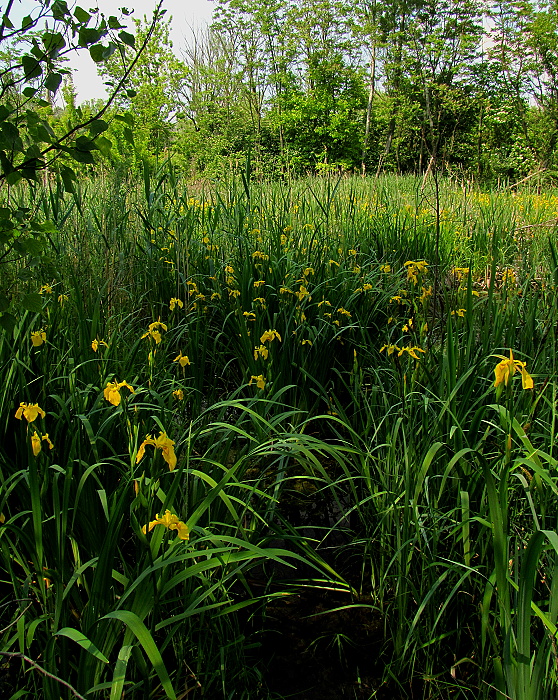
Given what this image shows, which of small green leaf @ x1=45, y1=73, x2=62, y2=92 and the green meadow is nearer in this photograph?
the green meadow

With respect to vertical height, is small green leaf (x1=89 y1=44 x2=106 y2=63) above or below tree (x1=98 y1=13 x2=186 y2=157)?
below

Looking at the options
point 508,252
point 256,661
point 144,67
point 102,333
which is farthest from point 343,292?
point 144,67

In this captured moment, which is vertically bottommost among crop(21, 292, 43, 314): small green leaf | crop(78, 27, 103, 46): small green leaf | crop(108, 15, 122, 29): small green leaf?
crop(21, 292, 43, 314): small green leaf

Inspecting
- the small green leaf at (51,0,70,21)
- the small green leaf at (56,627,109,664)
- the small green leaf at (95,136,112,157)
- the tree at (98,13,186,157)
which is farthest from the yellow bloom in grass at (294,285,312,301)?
the tree at (98,13,186,157)

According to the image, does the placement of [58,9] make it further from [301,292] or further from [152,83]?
[152,83]

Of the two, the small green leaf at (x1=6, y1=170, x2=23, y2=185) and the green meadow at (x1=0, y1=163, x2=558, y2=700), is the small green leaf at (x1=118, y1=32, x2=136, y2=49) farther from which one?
the green meadow at (x1=0, y1=163, x2=558, y2=700)

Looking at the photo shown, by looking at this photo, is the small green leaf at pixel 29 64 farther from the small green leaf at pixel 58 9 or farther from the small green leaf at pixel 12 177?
the small green leaf at pixel 12 177

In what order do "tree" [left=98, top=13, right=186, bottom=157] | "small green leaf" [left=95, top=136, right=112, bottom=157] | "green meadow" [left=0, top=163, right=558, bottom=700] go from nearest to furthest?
"green meadow" [left=0, top=163, right=558, bottom=700], "small green leaf" [left=95, top=136, right=112, bottom=157], "tree" [left=98, top=13, right=186, bottom=157]

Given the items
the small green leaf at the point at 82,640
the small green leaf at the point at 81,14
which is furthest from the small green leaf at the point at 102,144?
the small green leaf at the point at 82,640

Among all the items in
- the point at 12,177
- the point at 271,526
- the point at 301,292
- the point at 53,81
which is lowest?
the point at 271,526

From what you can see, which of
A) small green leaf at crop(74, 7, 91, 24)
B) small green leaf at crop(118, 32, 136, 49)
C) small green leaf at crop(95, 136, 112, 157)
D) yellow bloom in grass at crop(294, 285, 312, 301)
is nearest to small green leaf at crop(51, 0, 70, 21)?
small green leaf at crop(74, 7, 91, 24)

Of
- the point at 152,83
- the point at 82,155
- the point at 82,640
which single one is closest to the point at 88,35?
the point at 82,155

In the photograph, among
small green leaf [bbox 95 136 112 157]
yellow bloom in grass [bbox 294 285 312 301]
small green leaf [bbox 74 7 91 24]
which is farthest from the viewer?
yellow bloom in grass [bbox 294 285 312 301]

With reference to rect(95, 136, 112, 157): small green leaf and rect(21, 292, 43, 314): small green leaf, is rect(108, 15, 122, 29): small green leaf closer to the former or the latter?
rect(95, 136, 112, 157): small green leaf
